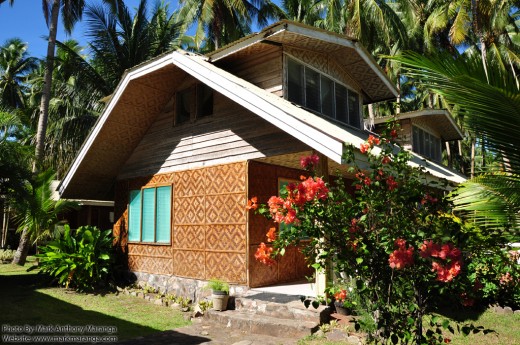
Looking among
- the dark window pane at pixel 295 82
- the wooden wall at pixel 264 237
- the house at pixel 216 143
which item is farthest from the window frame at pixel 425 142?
the wooden wall at pixel 264 237

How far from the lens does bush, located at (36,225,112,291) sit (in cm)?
1095

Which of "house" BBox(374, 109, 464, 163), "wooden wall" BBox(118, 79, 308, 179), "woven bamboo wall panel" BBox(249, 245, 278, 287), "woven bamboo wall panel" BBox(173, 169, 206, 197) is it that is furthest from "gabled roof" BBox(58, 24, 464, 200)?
"house" BBox(374, 109, 464, 163)

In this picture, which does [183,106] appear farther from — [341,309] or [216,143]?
A: [341,309]

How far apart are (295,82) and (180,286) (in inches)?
219

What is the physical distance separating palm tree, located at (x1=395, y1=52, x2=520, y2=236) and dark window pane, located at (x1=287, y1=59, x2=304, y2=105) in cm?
682

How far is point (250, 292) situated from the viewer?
825 centimetres

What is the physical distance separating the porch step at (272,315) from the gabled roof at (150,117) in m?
2.64

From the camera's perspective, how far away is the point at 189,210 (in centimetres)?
998

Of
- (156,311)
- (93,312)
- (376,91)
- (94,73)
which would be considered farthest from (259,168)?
(94,73)

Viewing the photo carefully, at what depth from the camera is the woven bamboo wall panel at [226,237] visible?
873 centimetres

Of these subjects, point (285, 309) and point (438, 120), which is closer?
point (285, 309)

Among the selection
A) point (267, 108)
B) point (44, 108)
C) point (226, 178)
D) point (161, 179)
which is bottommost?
point (226, 178)

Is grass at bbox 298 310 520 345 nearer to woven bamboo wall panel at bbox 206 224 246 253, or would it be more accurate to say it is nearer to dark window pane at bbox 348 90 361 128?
woven bamboo wall panel at bbox 206 224 246 253

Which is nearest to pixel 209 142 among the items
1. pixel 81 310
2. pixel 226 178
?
pixel 226 178
